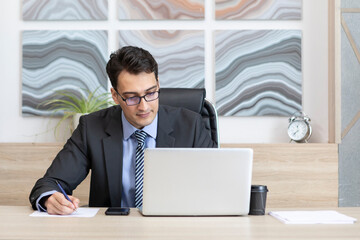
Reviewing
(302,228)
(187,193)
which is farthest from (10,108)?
(302,228)

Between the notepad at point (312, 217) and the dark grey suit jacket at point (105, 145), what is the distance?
713 millimetres

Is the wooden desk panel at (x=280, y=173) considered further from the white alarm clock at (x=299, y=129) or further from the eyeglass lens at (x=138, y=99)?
the eyeglass lens at (x=138, y=99)

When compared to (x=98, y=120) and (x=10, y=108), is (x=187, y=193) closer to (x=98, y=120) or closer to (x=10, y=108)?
(x=98, y=120)

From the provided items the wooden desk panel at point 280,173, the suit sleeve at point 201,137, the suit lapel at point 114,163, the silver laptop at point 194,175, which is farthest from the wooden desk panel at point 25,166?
the silver laptop at point 194,175

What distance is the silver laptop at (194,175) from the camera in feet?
5.37

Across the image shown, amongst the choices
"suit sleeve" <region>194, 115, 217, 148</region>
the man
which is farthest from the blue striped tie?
"suit sleeve" <region>194, 115, 217, 148</region>

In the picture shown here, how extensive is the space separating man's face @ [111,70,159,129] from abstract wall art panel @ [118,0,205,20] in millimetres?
1428

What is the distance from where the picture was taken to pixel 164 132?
92.5 inches

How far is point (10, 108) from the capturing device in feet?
11.6

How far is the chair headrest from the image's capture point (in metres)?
2.47

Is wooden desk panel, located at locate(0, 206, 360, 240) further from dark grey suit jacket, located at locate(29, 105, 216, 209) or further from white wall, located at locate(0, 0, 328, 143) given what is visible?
white wall, located at locate(0, 0, 328, 143)

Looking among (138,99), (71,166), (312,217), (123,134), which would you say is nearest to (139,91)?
(138,99)

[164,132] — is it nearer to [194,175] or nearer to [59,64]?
[194,175]

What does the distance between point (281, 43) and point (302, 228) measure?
2.28 meters
